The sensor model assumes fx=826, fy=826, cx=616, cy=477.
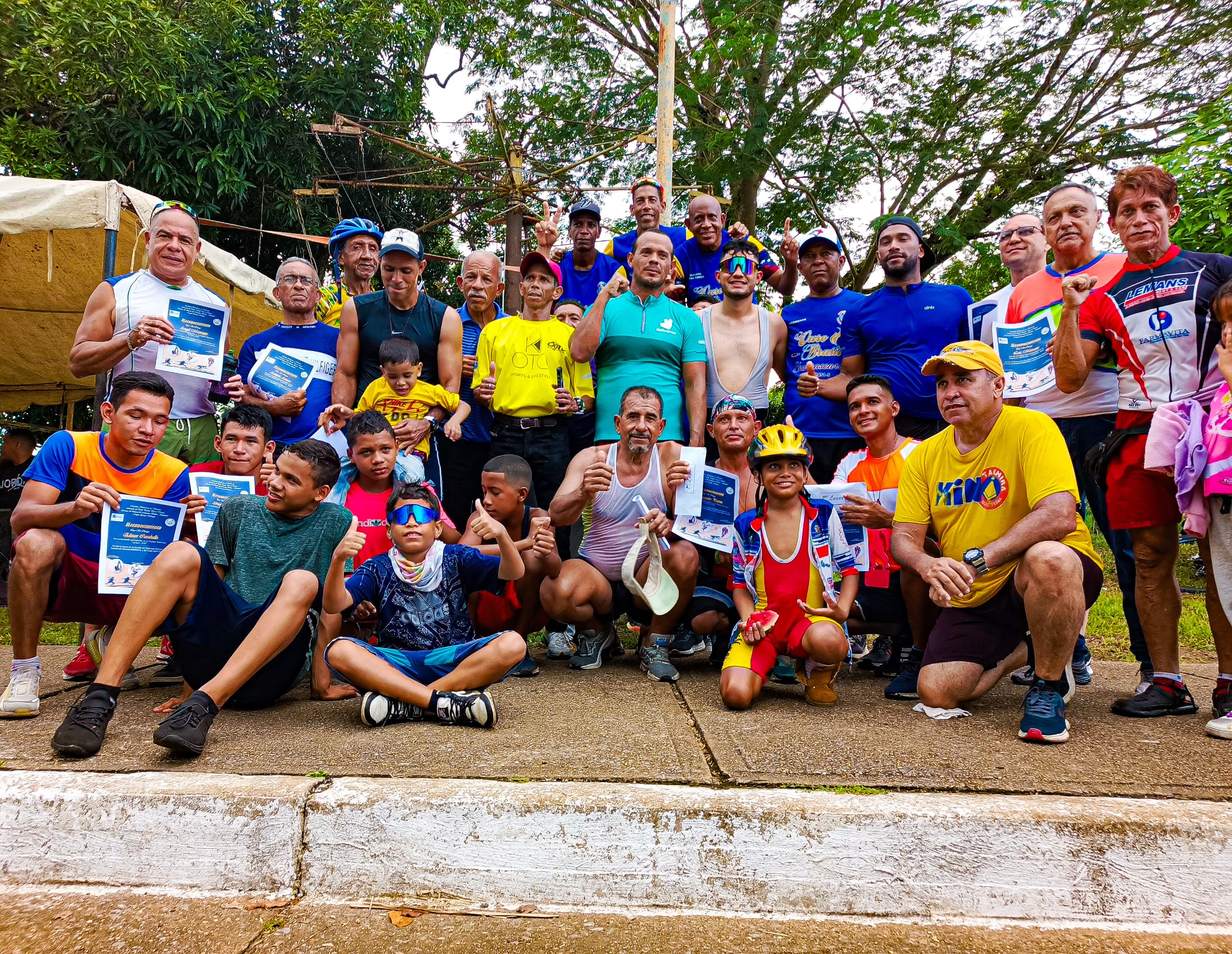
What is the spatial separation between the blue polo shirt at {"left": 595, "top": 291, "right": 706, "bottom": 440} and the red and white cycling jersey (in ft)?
7.60

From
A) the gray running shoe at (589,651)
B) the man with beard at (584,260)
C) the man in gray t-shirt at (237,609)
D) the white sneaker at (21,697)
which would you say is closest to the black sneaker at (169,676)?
the man in gray t-shirt at (237,609)

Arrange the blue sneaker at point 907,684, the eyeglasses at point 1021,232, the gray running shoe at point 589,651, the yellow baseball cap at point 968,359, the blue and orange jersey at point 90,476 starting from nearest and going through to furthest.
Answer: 1. the yellow baseball cap at point 968,359
2. the blue and orange jersey at point 90,476
3. the blue sneaker at point 907,684
4. the gray running shoe at point 589,651
5. the eyeglasses at point 1021,232

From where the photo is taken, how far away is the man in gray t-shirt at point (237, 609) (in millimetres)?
3088

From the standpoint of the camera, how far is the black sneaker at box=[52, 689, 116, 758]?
296 cm

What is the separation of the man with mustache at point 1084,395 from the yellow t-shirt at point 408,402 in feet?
11.1

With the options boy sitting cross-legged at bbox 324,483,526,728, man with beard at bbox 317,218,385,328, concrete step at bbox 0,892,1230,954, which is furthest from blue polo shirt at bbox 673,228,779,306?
concrete step at bbox 0,892,1230,954

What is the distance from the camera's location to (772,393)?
1416 cm

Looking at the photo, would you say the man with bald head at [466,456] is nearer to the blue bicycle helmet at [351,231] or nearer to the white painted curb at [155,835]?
the blue bicycle helmet at [351,231]

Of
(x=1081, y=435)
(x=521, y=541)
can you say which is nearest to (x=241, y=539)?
(x=521, y=541)

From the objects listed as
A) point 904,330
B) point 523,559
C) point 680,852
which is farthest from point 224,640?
point 904,330

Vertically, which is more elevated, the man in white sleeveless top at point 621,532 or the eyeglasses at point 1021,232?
the eyeglasses at point 1021,232

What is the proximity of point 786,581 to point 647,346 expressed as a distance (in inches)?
72.0

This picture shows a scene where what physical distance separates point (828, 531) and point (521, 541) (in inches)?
62.6

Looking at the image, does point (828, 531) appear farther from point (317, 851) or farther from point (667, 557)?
point (317, 851)
